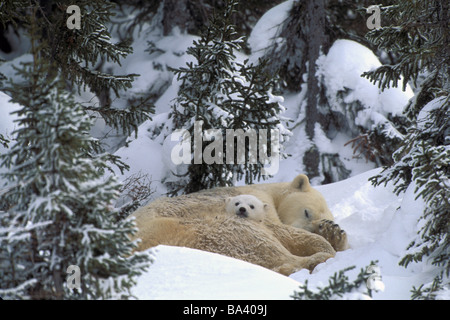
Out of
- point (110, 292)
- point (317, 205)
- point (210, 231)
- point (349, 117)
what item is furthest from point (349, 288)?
point (349, 117)

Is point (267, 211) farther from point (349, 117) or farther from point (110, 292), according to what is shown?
point (349, 117)

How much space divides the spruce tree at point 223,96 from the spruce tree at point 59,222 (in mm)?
3682

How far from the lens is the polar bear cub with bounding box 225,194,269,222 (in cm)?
624

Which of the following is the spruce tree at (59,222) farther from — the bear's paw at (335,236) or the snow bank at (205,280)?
the bear's paw at (335,236)

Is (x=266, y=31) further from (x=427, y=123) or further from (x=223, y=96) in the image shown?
(x=427, y=123)

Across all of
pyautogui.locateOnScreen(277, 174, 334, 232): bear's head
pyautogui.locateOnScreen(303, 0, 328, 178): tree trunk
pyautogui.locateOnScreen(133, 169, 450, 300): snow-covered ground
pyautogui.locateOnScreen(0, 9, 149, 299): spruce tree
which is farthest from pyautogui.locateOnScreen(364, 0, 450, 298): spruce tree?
pyautogui.locateOnScreen(303, 0, 328, 178): tree trunk

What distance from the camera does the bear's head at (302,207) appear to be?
688 centimetres

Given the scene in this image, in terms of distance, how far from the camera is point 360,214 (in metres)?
7.18

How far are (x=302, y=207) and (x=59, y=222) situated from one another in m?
4.11

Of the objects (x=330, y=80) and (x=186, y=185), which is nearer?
(x=186, y=185)

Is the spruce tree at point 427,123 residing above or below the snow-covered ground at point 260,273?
above

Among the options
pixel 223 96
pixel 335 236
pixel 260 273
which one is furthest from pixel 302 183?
pixel 260 273

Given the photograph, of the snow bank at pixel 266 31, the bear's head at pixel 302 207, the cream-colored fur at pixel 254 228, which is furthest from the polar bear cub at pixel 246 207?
the snow bank at pixel 266 31

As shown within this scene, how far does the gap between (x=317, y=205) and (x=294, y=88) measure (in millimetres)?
5112
